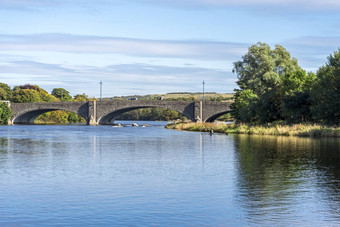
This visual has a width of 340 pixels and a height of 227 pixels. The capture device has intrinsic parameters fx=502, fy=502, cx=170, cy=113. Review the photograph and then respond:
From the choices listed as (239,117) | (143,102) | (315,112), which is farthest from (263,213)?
(143,102)

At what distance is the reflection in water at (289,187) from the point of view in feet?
48.0

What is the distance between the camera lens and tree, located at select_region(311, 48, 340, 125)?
5948 cm

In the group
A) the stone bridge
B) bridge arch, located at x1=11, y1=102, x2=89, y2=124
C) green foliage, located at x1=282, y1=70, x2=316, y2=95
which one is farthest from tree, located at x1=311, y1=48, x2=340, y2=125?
bridge arch, located at x1=11, y1=102, x2=89, y2=124

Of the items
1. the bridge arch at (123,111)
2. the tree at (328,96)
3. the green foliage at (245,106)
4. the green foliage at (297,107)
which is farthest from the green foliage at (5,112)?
the tree at (328,96)

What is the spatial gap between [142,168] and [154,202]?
9.84 metres

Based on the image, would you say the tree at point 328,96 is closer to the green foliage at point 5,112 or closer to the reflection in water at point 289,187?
the reflection in water at point 289,187

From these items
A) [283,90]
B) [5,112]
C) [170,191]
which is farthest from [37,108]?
[170,191]

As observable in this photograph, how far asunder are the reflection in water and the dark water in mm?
28

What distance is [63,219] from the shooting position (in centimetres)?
1417

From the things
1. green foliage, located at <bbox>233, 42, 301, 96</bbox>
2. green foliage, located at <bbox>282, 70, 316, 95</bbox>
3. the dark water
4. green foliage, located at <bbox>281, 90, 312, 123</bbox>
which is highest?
green foliage, located at <bbox>233, 42, 301, 96</bbox>

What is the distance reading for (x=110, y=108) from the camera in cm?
12300

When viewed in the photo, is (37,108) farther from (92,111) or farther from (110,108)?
(110,108)

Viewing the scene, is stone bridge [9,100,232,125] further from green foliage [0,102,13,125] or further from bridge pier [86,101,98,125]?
green foliage [0,102,13,125]

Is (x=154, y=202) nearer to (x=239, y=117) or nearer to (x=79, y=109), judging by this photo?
(x=239, y=117)
